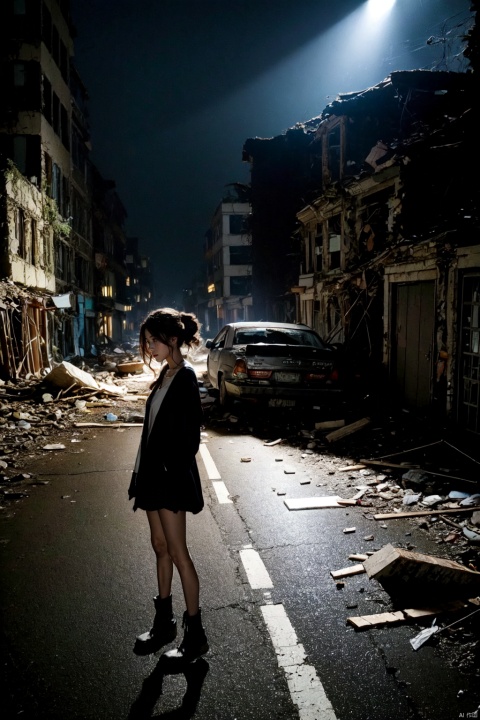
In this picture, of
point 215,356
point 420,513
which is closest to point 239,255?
point 215,356

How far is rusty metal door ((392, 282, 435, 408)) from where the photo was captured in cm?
1091

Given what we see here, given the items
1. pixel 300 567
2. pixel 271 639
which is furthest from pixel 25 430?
pixel 271 639

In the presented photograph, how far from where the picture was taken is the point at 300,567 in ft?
13.1

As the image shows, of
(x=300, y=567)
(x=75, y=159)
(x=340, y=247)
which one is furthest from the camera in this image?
(x=75, y=159)

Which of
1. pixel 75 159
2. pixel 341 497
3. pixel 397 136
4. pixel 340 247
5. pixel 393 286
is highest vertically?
pixel 75 159

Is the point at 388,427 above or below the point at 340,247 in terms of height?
below

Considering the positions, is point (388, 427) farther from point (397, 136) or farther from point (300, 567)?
point (397, 136)

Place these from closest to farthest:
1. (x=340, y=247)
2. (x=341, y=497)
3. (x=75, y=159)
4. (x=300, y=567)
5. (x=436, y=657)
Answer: (x=436, y=657)
(x=300, y=567)
(x=341, y=497)
(x=340, y=247)
(x=75, y=159)

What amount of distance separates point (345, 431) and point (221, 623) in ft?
19.7

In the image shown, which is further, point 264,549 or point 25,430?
point 25,430

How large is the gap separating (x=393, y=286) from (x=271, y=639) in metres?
10.9

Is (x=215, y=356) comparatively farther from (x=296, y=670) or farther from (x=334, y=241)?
(x=334, y=241)

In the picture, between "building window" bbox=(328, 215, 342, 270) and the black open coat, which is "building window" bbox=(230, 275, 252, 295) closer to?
"building window" bbox=(328, 215, 342, 270)

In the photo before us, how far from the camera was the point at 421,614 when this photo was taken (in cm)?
322
